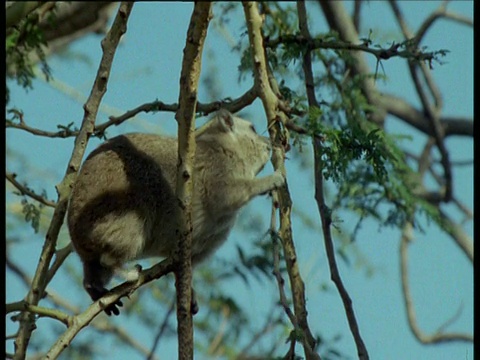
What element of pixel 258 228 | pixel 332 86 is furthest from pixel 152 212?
pixel 258 228

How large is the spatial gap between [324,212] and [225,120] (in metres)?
0.91

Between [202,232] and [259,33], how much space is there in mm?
1136

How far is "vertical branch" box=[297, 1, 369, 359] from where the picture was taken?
464 cm

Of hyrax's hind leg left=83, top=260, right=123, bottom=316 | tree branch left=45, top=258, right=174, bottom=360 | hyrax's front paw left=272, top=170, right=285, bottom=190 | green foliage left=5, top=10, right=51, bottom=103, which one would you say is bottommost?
tree branch left=45, top=258, right=174, bottom=360

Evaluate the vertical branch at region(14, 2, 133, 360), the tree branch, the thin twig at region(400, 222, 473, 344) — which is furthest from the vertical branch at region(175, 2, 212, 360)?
the thin twig at region(400, 222, 473, 344)

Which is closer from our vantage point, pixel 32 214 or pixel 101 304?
pixel 101 304

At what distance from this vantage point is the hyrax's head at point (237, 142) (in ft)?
18.9

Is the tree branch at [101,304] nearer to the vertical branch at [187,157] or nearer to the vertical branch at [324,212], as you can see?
the vertical branch at [187,157]

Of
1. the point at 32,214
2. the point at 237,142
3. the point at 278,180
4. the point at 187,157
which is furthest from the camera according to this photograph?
the point at 237,142

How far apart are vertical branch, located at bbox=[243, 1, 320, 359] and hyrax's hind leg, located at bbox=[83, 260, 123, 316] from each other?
1.15 m

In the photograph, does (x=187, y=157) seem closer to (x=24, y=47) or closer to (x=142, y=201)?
(x=142, y=201)

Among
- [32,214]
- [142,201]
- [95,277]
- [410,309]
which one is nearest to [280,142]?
[142,201]

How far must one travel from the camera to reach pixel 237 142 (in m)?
5.84

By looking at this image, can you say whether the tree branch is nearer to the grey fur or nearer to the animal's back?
the grey fur
